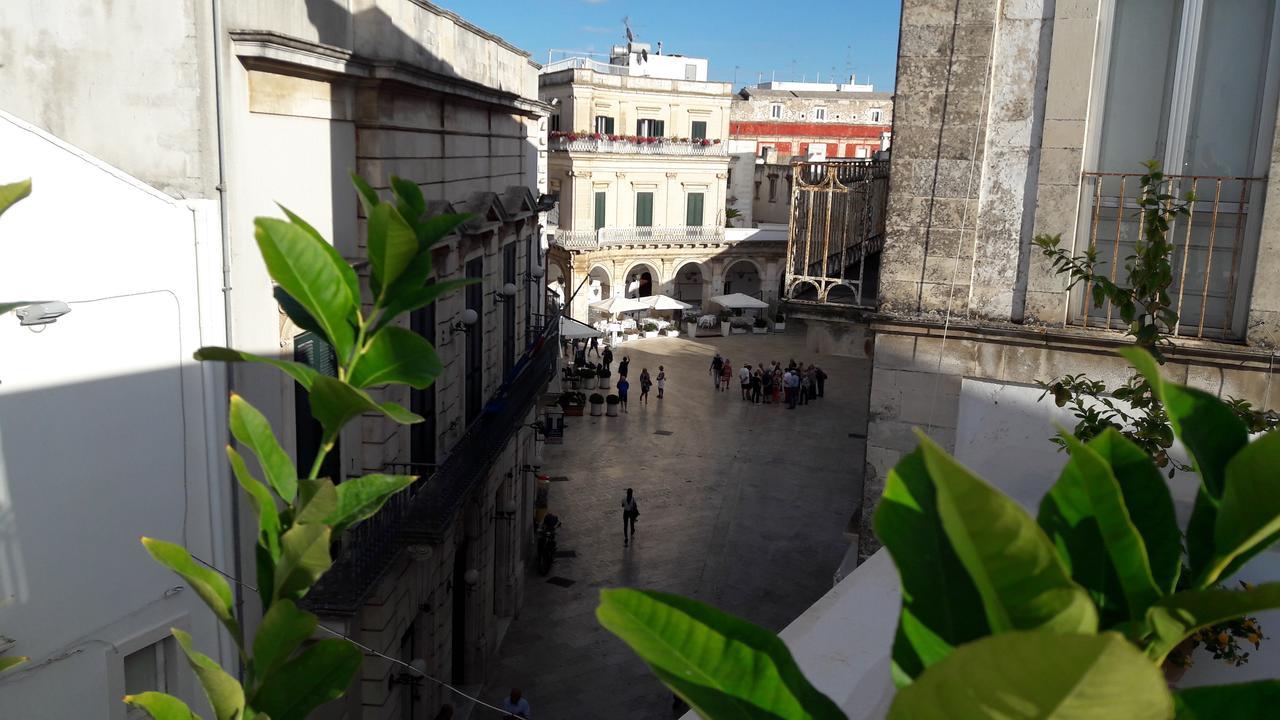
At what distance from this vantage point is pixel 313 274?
2.70 metres

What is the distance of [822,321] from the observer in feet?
28.0

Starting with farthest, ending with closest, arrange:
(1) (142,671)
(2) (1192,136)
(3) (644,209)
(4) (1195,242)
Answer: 1. (3) (644,209)
2. (1) (142,671)
3. (4) (1195,242)
4. (2) (1192,136)

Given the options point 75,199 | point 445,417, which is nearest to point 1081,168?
point 75,199

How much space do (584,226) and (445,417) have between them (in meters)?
29.2

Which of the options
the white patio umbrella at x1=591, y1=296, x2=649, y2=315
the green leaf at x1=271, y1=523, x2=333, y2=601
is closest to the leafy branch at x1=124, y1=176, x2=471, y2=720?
the green leaf at x1=271, y1=523, x2=333, y2=601

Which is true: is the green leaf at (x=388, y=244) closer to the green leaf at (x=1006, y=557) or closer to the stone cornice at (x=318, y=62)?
the green leaf at (x=1006, y=557)

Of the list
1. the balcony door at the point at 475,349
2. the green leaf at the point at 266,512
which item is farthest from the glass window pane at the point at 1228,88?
the balcony door at the point at 475,349

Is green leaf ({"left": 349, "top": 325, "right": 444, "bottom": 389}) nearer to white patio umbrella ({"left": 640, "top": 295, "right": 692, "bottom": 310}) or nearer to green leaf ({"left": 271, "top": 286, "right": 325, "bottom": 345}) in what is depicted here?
green leaf ({"left": 271, "top": 286, "right": 325, "bottom": 345})

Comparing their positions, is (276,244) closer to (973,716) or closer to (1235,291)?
(973,716)

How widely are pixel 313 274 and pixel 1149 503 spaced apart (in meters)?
1.89

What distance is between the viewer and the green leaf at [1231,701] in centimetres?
157

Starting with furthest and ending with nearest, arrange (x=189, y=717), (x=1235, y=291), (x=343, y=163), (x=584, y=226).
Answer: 1. (x=584, y=226)
2. (x=343, y=163)
3. (x=1235, y=291)
4. (x=189, y=717)

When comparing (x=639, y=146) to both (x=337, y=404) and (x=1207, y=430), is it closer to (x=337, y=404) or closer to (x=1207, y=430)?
(x=337, y=404)

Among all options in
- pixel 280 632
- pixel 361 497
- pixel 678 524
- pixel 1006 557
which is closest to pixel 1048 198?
pixel 361 497
